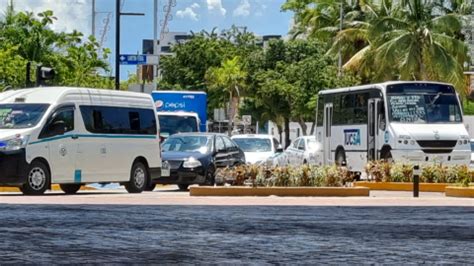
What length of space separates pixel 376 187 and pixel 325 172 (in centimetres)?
509

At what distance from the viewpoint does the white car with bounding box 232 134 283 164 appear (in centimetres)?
3488

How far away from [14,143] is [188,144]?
23.1 feet

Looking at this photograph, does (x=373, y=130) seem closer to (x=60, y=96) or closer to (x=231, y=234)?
(x=60, y=96)

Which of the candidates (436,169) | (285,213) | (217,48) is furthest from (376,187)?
(217,48)

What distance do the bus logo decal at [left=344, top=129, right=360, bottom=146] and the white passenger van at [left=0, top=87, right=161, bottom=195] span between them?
1057cm

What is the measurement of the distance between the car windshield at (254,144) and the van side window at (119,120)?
33.2 ft

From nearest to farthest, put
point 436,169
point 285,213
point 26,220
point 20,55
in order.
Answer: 1. point 26,220
2. point 285,213
3. point 436,169
4. point 20,55

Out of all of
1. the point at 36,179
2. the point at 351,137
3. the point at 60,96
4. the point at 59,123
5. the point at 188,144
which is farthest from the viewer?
the point at 351,137

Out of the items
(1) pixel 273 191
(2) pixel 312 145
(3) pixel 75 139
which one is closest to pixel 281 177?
(1) pixel 273 191

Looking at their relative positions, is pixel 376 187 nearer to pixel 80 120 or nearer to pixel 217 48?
pixel 80 120

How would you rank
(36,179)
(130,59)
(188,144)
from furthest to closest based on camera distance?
1. (130,59)
2. (188,144)
3. (36,179)

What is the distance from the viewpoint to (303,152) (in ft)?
130

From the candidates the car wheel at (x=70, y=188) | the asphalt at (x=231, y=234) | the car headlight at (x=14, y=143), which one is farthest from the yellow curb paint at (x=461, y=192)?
the car headlight at (x=14, y=143)

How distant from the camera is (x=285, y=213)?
16281 millimetres
